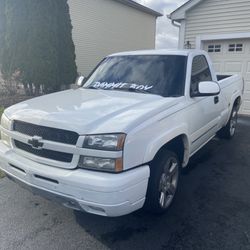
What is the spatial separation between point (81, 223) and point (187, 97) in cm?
203

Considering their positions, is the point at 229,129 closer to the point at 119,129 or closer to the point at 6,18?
the point at 119,129

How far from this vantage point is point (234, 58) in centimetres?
945

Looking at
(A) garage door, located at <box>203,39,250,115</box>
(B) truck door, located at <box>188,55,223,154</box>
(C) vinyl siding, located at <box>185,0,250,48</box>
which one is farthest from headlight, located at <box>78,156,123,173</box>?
(C) vinyl siding, located at <box>185,0,250,48</box>

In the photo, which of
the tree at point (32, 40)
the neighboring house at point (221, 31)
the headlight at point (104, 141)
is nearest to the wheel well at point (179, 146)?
the headlight at point (104, 141)

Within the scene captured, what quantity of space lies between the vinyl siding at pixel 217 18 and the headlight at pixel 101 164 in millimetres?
8292

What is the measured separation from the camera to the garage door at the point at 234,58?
9.23 m

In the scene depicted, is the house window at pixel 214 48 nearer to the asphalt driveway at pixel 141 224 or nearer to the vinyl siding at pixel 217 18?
the vinyl siding at pixel 217 18

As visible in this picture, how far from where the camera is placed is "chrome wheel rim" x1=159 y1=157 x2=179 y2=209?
3131 millimetres

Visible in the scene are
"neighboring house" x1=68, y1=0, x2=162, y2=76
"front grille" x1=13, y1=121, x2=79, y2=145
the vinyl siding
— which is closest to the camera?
"front grille" x1=13, y1=121, x2=79, y2=145

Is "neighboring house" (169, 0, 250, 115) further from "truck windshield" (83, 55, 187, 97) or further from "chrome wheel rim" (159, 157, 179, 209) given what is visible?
"chrome wheel rim" (159, 157, 179, 209)

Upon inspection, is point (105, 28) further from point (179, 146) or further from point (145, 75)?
point (179, 146)

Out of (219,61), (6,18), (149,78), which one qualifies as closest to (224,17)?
(219,61)

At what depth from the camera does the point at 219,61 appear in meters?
9.83

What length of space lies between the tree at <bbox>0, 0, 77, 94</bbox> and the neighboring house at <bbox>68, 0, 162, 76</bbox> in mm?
5101
